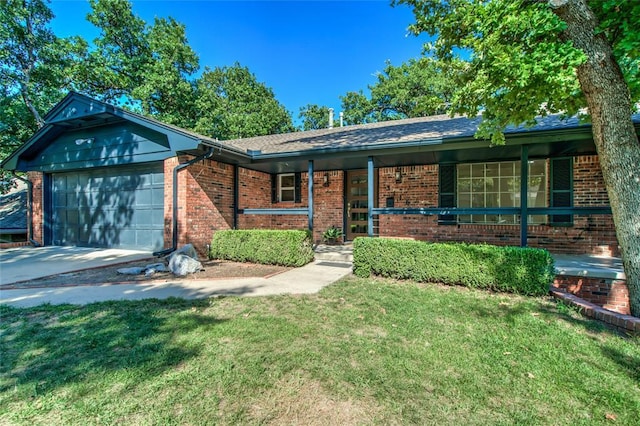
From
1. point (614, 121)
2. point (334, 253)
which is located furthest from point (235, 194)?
point (614, 121)

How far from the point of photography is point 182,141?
6.85m

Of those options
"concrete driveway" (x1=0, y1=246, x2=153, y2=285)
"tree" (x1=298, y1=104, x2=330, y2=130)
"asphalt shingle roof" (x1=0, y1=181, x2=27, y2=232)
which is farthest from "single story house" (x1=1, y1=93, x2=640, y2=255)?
"tree" (x1=298, y1=104, x2=330, y2=130)

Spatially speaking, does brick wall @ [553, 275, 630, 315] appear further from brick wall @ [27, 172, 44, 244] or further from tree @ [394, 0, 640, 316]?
brick wall @ [27, 172, 44, 244]

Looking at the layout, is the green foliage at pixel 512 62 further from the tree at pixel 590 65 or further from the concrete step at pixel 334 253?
the concrete step at pixel 334 253

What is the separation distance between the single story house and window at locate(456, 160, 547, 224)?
26mm

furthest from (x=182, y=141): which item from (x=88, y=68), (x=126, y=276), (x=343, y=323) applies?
(x=88, y=68)

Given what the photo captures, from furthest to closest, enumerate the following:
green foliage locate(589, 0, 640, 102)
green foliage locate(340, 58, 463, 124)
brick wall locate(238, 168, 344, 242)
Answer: green foliage locate(340, 58, 463, 124), brick wall locate(238, 168, 344, 242), green foliage locate(589, 0, 640, 102)

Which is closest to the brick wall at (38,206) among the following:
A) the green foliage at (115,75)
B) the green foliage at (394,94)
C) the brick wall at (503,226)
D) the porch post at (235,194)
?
the green foliage at (115,75)

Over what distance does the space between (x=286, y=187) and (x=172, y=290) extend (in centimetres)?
622

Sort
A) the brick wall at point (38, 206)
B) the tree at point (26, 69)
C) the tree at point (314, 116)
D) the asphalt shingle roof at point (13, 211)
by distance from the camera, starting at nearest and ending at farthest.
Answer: the brick wall at point (38, 206) → the asphalt shingle roof at point (13, 211) → the tree at point (26, 69) → the tree at point (314, 116)

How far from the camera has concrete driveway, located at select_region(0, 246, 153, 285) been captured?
19.2ft

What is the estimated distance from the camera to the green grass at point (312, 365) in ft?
6.48

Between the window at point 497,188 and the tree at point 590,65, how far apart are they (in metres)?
3.72

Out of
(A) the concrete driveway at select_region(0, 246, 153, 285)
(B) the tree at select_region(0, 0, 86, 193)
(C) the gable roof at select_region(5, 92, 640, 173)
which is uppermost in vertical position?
(B) the tree at select_region(0, 0, 86, 193)
